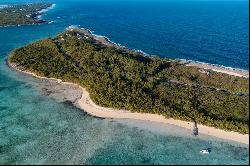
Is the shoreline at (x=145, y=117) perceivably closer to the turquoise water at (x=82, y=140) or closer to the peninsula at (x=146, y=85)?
the peninsula at (x=146, y=85)

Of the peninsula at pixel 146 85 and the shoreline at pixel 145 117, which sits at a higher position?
the peninsula at pixel 146 85

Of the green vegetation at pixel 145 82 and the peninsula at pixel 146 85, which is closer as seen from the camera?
the peninsula at pixel 146 85

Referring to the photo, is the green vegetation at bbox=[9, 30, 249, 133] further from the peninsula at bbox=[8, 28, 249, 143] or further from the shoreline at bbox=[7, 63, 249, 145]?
the shoreline at bbox=[7, 63, 249, 145]

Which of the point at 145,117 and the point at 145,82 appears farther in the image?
the point at 145,82

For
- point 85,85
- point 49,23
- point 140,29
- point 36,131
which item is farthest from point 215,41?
point 49,23

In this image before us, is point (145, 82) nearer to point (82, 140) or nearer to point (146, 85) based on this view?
point (146, 85)

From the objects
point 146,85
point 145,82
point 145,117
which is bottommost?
point 145,117

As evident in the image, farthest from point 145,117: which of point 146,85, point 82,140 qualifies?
point 82,140

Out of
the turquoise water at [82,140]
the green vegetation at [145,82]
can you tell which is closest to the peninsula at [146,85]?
the green vegetation at [145,82]
